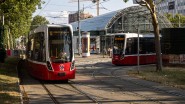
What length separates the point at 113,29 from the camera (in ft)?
245

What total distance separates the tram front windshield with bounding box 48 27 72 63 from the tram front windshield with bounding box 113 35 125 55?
16.8 meters

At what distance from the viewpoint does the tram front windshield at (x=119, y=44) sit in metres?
38.2

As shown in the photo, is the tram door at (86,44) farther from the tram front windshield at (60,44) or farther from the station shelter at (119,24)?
the tram front windshield at (60,44)

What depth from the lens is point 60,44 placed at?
21.6 metres

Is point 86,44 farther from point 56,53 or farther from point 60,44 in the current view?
point 56,53

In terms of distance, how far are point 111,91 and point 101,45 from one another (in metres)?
53.5

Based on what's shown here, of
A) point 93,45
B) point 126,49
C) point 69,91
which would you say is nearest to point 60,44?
point 69,91

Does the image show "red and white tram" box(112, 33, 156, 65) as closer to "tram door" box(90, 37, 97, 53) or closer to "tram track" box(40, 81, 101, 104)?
"tram track" box(40, 81, 101, 104)

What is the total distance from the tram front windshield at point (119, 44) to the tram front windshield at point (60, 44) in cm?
1679

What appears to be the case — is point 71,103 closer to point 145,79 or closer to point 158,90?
point 158,90

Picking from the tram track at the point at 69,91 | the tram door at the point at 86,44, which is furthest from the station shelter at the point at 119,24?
the tram track at the point at 69,91

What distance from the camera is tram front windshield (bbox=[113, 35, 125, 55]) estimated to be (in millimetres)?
38241

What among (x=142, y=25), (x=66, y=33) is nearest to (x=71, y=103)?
(x=66, y=33)

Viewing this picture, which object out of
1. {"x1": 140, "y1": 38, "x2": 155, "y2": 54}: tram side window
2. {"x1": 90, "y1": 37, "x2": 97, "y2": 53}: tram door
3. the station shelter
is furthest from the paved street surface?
{"x1": 90, "y1": 37, "x2": 97, "y2": 53}: tram door
